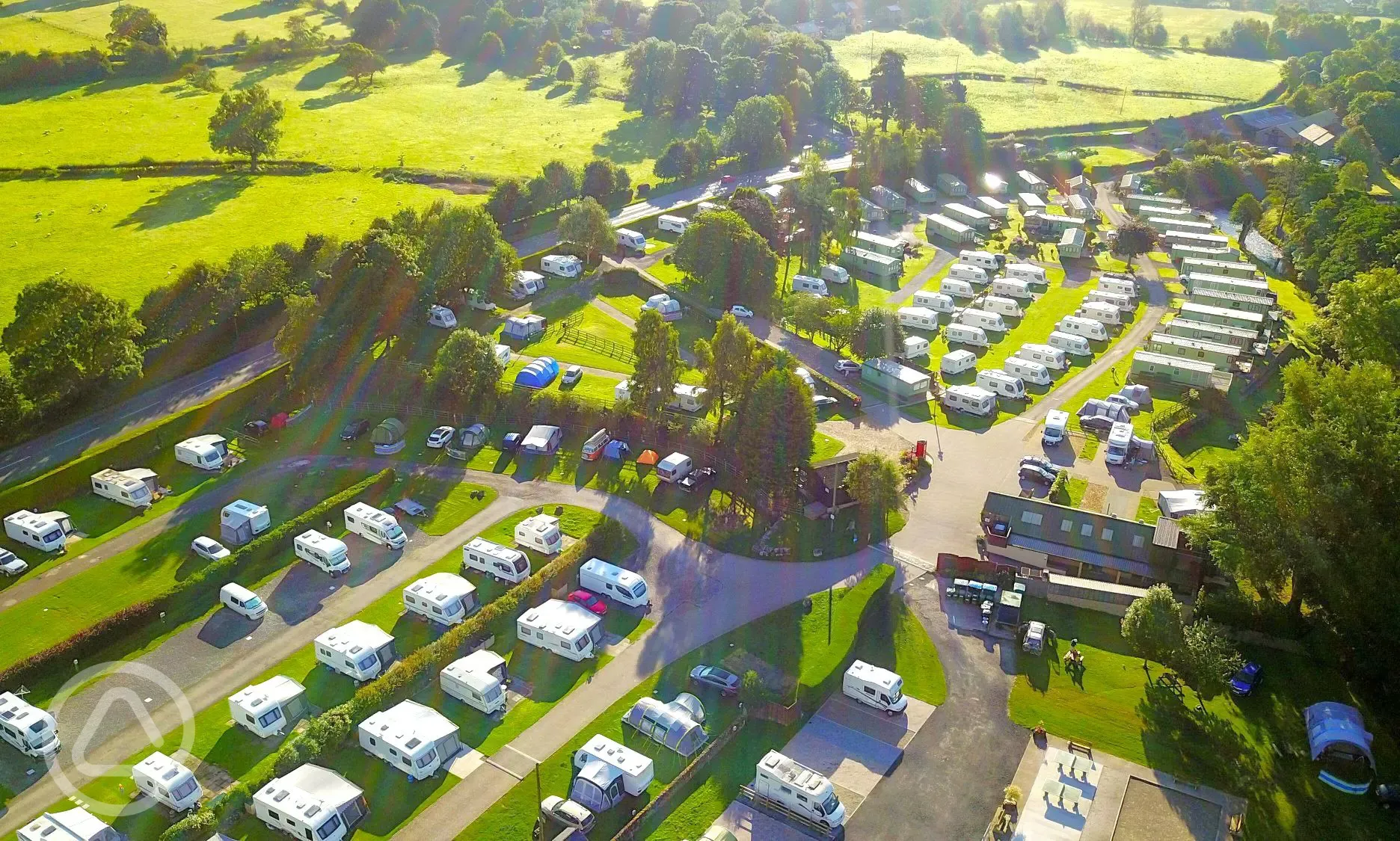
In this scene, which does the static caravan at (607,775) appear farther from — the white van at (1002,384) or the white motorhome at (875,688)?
the white van at (1002,384)

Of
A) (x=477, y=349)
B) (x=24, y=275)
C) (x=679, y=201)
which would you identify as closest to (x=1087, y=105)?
(x=679, y=201)

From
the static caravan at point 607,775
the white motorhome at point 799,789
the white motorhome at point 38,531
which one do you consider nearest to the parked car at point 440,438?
the white motorhome at point 38,531

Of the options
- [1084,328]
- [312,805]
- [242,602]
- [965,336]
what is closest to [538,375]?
[242,602]

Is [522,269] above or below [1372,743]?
above

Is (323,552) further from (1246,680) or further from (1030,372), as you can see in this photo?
(1030,372)

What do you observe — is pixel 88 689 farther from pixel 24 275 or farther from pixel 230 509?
pixel 24 275

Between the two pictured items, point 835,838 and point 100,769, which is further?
point 100,769
